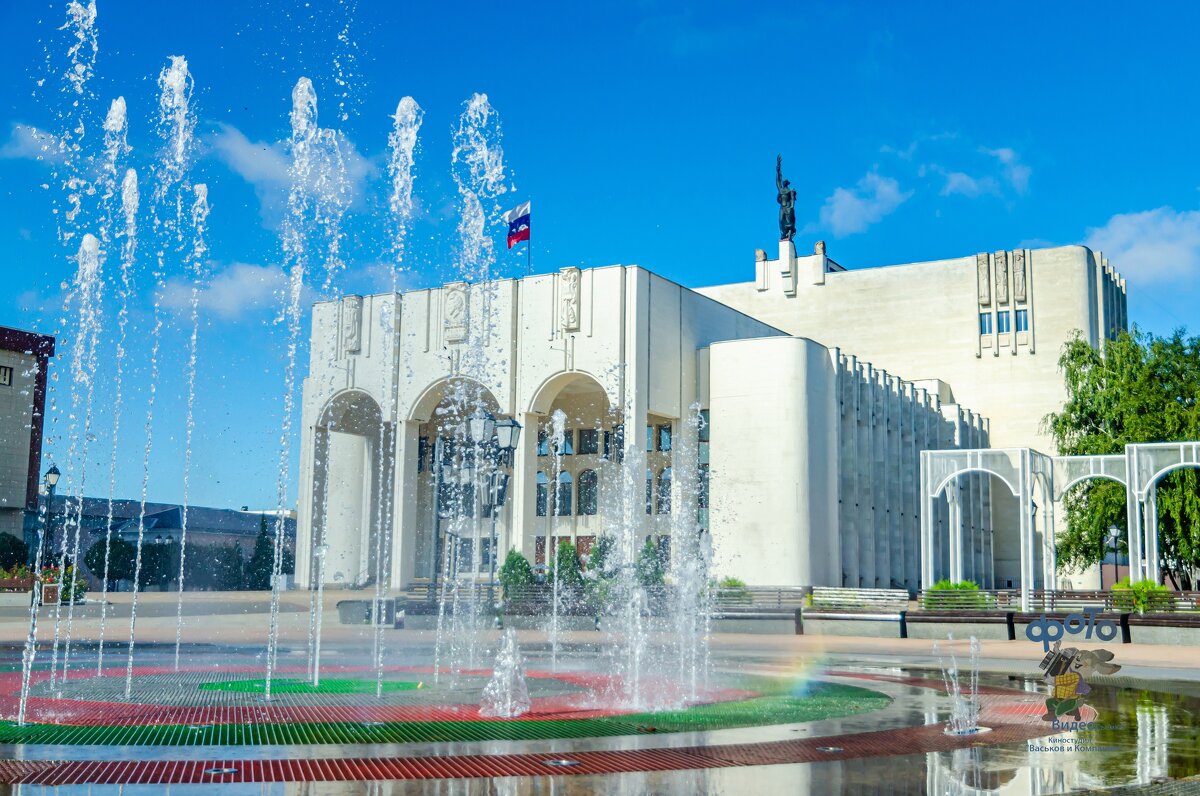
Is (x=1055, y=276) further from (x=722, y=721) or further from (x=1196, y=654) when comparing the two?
(x=722, y=721)

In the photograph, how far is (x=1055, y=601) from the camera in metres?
28.6

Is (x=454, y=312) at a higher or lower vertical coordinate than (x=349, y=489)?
higher

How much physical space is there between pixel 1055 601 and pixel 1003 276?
3291 centimetres

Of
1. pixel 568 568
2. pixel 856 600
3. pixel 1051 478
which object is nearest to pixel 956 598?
pixel 856 600

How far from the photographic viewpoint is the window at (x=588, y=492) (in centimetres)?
5303

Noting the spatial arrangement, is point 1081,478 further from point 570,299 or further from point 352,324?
point 352,324

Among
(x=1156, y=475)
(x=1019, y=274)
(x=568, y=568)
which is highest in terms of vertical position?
(x=1019, y=274)

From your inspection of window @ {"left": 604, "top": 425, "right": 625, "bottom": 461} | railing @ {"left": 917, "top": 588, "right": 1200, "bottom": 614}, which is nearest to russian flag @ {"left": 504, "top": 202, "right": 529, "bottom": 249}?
window @ {"left": 604, "top": 425, "right": 625, "bottom": 461}

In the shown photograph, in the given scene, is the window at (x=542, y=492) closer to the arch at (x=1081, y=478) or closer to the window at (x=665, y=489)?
the window at (x=665, y=489)

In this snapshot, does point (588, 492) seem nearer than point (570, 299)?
No

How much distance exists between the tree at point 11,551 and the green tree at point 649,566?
1083 inches

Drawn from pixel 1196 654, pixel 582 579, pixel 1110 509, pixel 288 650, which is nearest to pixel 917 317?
pixel 1110 509

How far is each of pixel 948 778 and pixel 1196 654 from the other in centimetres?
1610

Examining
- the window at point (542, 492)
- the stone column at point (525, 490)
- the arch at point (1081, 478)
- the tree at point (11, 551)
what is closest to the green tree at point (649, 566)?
the stone column at point (525, 490)
